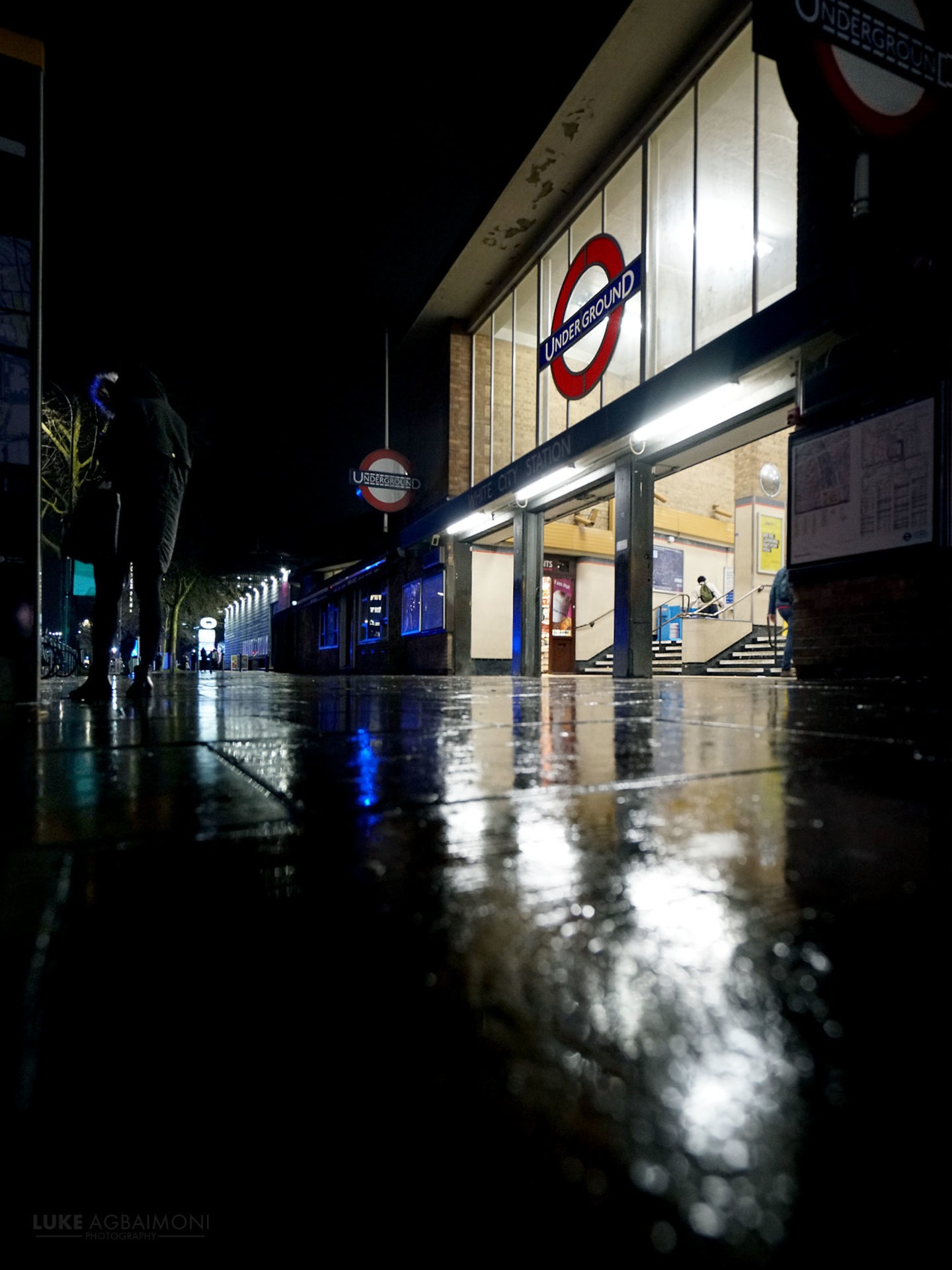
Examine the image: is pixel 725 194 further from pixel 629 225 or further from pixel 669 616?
pixel 669 616

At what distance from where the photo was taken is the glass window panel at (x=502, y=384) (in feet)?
48.2

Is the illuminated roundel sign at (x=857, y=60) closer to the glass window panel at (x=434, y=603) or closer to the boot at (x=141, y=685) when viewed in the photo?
the boot at (x=141, y=685)

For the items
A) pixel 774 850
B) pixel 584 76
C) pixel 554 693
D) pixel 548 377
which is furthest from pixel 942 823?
pixel 548 377

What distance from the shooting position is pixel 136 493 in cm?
383

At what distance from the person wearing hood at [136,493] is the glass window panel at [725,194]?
7.74m

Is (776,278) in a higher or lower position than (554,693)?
higher

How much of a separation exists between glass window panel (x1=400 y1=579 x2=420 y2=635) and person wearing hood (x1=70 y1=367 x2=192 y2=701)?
1277cm

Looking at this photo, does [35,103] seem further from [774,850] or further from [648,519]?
[648,519]

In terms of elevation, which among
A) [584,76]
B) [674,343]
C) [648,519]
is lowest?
[648,519]

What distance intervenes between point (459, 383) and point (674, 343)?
542 centimetres

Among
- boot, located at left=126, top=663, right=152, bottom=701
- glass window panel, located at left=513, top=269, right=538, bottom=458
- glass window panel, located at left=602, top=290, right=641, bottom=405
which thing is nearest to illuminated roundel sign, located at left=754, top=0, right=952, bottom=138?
boot, located at left=126, top=663, right=152, bottom=701

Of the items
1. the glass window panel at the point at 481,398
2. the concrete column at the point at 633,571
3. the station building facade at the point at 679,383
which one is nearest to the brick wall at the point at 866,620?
the station building facade at the point at 679,383

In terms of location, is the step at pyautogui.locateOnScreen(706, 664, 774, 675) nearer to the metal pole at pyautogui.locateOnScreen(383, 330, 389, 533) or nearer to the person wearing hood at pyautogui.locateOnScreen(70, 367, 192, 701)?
the metal pole at pyautogui.locateOnScreen(383, 330, 389, 533)

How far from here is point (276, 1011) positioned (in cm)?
45
